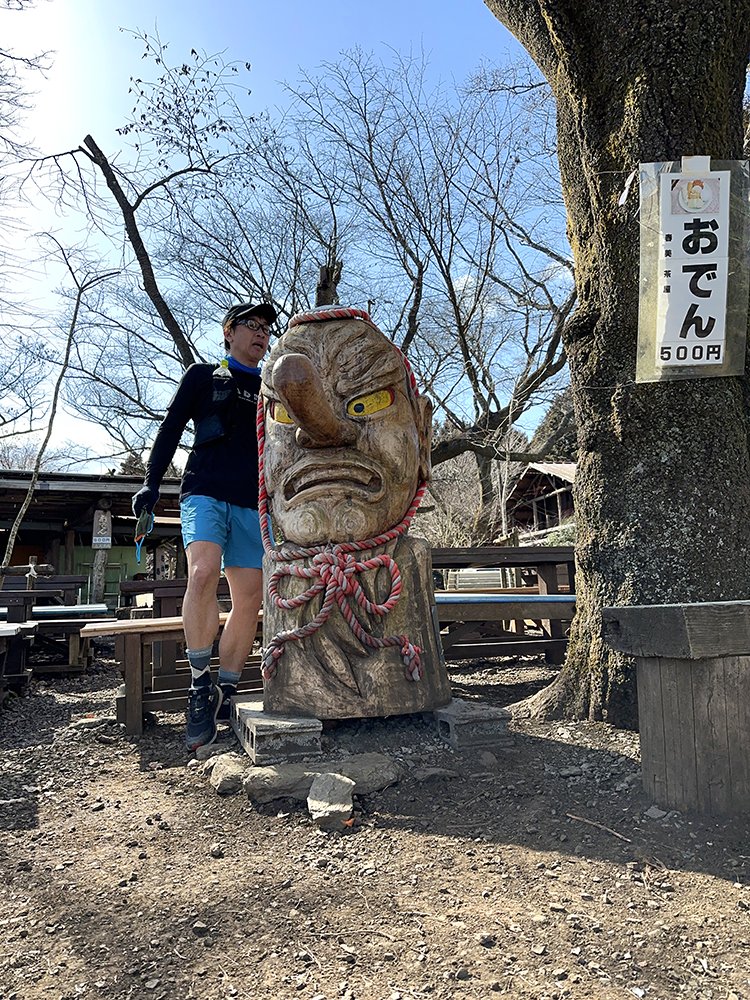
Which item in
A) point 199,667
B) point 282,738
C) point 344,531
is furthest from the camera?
point 199,667

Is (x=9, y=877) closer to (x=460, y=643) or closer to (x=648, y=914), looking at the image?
(x=648, y=914)

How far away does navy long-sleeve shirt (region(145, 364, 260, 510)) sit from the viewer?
3494mm

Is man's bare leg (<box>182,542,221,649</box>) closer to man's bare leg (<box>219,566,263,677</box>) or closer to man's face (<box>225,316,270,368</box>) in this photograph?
man's bare leg (<box>219,566,263,677</box>)

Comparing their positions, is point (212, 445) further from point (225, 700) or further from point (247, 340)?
point (225, 700)

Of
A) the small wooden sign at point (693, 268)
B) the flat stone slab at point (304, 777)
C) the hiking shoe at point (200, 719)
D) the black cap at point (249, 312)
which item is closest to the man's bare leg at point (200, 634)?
the hiking shoe at point (200, 719)

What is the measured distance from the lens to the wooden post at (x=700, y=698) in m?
2.19

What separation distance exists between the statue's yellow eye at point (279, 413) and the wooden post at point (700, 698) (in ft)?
5.28

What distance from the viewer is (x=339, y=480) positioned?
309cm

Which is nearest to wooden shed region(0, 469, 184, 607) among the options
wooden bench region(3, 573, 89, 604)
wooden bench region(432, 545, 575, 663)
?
wooden bench region(3, 573, 89, 604)

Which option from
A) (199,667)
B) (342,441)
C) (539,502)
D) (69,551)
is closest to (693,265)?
(342,441)

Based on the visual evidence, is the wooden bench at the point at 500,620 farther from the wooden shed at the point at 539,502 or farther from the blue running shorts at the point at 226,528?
the wooden shed at the point at 539,502

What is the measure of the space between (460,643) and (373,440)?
360 cm

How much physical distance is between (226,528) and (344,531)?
0.73 meters

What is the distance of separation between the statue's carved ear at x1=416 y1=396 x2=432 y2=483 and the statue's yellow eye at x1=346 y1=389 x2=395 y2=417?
0.67 feet
